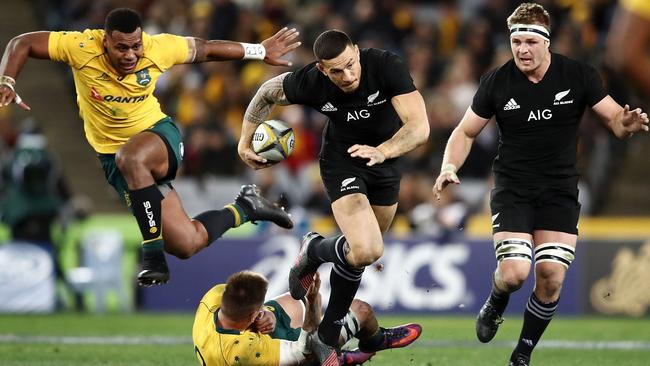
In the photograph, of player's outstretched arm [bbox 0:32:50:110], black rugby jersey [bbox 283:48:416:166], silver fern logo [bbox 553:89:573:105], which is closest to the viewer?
player's outstretched arm [bbox 0:32:50:110]

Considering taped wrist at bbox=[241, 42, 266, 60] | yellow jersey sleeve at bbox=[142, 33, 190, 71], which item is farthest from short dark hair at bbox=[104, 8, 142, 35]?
taped wrist at bbox=[241, 42, 266, 60]

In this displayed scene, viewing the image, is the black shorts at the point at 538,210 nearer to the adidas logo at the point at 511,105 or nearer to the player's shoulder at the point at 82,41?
the adidas logo at the point at 511,105

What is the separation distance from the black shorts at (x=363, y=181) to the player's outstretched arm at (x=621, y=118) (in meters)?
1.55

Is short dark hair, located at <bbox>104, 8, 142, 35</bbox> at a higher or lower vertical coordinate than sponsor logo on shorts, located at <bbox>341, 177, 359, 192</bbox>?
higher

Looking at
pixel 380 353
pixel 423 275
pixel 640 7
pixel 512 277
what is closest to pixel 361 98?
pixel 512 277

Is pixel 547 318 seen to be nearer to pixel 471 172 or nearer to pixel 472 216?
pixel 472 216

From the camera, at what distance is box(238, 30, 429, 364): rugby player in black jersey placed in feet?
25.3

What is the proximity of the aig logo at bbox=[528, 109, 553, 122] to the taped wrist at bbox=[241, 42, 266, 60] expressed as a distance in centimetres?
223

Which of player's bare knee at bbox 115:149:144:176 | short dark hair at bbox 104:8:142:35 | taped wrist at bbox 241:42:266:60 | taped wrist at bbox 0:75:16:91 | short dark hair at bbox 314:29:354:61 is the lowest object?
player's bare knee at bbox 115:149:144:176

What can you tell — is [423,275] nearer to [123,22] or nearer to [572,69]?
[572,69]

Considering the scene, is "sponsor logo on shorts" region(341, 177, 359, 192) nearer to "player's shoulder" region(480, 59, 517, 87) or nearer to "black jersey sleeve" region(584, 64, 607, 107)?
"player's shoulder" region(480, 59, 517, 87)

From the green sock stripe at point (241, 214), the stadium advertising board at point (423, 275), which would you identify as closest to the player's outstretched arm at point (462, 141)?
the green sock stripe at point (241, 214)

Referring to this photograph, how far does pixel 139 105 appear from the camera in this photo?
341 inches

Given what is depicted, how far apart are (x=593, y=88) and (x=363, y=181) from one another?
1.74m
